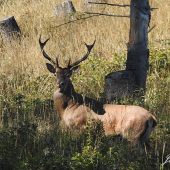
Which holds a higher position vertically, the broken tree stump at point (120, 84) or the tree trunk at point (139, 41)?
the tree trunk at point (139, 41)

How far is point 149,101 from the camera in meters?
6.49

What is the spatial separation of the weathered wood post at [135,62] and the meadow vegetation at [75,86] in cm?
35

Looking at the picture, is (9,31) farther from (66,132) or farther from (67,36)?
(66,132)

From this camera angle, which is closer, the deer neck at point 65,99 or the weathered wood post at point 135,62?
the deer neck at point 65,99

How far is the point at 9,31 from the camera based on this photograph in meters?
11.1

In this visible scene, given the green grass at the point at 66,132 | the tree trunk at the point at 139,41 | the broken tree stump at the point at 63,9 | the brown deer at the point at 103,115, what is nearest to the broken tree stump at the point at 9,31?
the broken tree stump at the point at 63,9

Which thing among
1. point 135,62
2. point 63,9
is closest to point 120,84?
point 135,62

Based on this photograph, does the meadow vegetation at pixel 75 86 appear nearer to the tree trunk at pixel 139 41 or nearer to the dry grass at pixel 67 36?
the dry grass at pixel 67 36

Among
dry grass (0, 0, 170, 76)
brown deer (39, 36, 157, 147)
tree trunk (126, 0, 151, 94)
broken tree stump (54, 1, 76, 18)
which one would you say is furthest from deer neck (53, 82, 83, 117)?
broken tree stump (54, 1, 76, 18)

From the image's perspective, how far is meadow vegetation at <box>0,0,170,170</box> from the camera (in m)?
4.33

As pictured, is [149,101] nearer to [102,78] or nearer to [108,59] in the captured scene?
[102,78]

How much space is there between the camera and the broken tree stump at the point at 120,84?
6.84m

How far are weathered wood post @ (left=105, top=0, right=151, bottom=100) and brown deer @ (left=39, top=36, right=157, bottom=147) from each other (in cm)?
108

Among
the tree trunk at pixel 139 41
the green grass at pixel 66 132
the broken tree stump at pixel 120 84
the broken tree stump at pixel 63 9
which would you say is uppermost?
the broken tree stump at pixel 63 9
